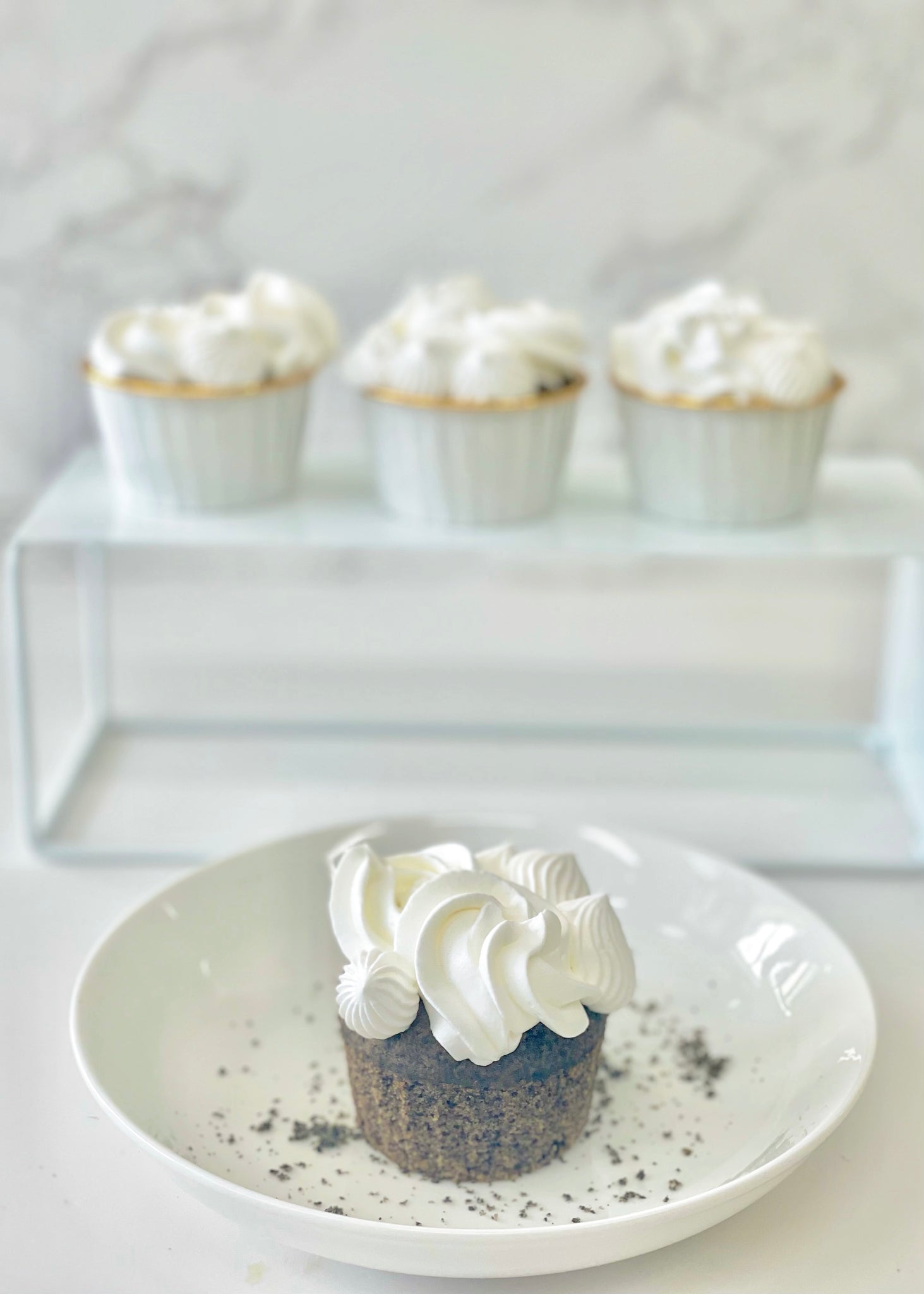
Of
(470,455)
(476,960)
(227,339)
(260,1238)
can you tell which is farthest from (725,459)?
(260,1238)

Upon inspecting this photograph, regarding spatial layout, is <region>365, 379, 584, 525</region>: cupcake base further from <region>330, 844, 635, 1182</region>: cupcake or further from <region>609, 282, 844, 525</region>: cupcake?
<region>330, 844, 635, 1182</region>: cupcake

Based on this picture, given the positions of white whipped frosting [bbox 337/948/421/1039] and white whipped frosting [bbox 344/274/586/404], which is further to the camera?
white whipped frosting [bbox 344/274/586/404]

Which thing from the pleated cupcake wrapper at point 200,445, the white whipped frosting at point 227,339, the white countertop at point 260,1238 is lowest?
the white countertop at point 260,1238

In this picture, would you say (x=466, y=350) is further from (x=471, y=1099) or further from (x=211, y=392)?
(x=471, y=1099)

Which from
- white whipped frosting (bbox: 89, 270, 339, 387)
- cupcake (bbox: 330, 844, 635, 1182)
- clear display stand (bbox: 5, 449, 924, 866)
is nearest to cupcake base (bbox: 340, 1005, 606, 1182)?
cupcake (bbox: 330, 844, 635, 1182)

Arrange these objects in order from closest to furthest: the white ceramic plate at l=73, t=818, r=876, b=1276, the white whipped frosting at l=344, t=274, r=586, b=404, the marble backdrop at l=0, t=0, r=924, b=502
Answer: the white ceramic plate at l=73, t=818, r=876, b=1276
the white whipped frosting at l=344, t=274, r=586, b=404
the marble backdrop at l=0, t=0, r=924, b=502

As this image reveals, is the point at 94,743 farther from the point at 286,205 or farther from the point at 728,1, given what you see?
the point at 728,1

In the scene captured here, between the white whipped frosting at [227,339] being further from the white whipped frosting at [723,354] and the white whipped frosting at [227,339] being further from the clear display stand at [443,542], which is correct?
the white whipped frosting at [723,354]

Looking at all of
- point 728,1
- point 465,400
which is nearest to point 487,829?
point 465,400

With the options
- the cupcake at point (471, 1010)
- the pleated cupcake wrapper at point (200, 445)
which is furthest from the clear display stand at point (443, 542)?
the cupcake at point (471, 1010)
